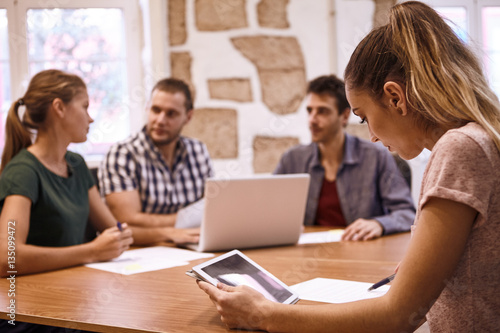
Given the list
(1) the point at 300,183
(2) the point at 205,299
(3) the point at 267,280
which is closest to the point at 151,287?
(2) the point at 205,299

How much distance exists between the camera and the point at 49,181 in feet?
5.82

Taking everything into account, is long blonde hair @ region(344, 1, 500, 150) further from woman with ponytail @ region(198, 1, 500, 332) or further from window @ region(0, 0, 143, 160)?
window @ region(0, 0, 143, 160)

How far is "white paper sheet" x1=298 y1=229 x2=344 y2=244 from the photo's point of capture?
199cm

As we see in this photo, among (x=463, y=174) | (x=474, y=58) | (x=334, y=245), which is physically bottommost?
(x=334, y=245)

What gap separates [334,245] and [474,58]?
109 centimetres

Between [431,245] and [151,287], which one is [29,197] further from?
[431,245]

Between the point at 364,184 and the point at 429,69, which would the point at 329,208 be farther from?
the point at 429,69

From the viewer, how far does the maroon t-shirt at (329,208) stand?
2.50m

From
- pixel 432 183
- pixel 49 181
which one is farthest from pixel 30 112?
pixel 432 183

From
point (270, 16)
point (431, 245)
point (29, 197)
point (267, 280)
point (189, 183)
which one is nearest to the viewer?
point (431, 245)

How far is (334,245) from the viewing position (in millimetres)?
1897

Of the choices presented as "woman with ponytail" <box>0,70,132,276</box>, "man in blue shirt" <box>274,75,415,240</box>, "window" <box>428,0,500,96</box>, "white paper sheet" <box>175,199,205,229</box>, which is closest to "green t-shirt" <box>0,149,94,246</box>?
"woman with ponytail" <box>0,70,132,276</box>

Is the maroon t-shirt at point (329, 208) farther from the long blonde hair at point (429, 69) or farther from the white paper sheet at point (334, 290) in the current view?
the long blonde hair at point (429, 69)

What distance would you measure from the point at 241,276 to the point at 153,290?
316 mm
